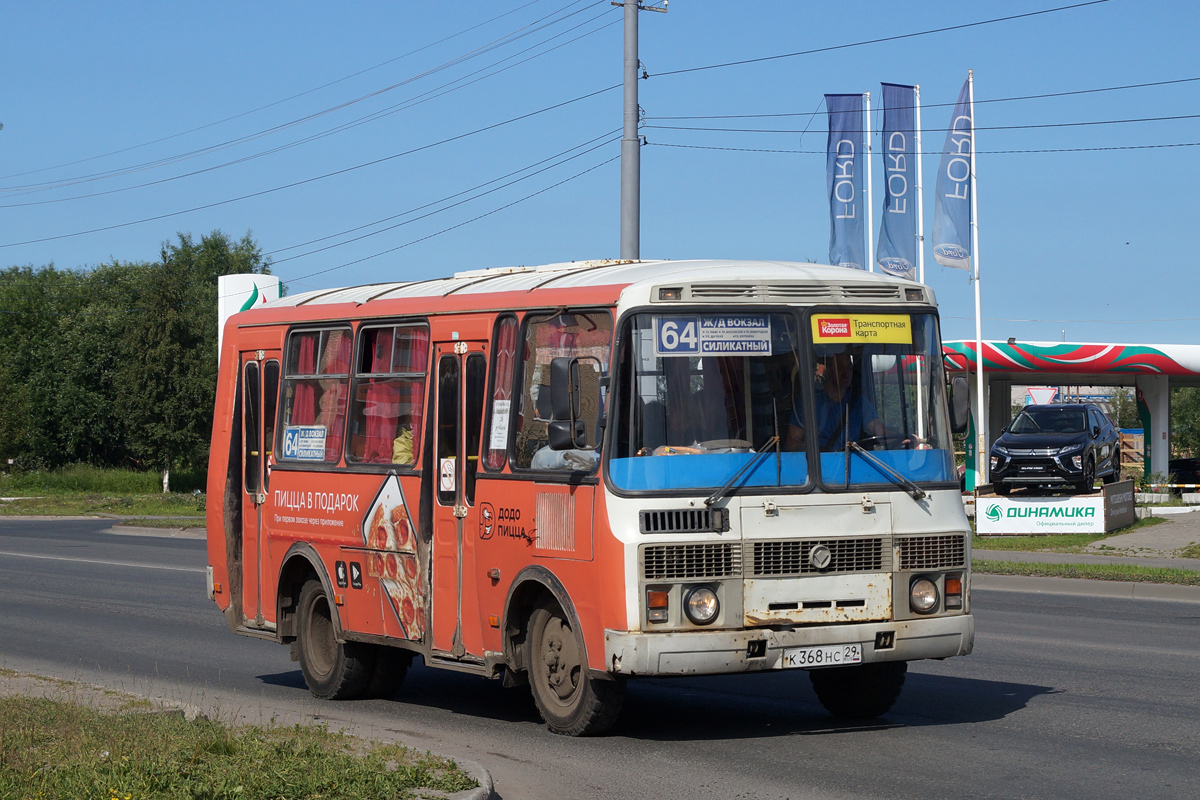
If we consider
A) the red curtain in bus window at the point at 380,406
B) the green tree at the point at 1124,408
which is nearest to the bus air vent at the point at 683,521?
the red curtain in bus window at the point at 380,406

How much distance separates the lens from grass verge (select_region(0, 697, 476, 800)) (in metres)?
6.54

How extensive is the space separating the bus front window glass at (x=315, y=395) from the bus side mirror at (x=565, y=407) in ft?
9.76

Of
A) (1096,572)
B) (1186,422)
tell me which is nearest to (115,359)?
(1186,422)

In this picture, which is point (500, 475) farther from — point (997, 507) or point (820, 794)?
point (997, 507)

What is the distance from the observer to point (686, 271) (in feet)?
28.8

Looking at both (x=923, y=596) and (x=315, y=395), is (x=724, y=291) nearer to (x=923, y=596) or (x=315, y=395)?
(x=923, y=596)

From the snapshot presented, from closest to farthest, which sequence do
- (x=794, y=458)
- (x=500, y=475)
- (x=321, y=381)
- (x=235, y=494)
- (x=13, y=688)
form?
1. (x=794, y=458)
2. (x=500, y=475)
3. (x=13, y=688)
4. (x=321, y=381)
5. (x=235, y=494)

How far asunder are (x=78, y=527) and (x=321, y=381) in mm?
31340

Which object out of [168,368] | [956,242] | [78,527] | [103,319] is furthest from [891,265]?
[103,319]

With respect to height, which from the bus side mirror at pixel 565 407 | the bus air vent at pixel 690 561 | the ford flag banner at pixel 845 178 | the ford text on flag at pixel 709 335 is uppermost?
the ford flag banner at pixel 845 178

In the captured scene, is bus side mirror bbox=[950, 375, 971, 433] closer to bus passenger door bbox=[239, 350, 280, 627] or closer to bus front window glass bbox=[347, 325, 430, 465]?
bus front window glass bbox=[347, 325, 430, 465]

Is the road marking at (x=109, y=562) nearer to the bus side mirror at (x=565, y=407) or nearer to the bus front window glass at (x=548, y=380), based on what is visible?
the bus front window glass at (x=548, y=380)

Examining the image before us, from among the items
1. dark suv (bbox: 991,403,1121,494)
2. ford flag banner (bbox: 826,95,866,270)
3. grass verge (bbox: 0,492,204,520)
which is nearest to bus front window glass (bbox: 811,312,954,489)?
dark suv (bbox: 991,403,1121,494)

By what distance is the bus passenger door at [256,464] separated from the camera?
11812 millimetres
